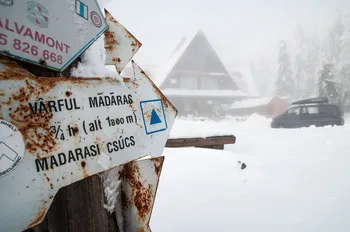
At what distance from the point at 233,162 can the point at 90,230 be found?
3.40 m

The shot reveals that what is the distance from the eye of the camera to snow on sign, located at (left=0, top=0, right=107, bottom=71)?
2.35 ft

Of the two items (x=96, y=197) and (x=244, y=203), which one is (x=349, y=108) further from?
(x=96, y=197)

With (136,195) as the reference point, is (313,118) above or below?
above

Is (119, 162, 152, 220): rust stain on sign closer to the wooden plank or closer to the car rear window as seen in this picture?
the wooden plank

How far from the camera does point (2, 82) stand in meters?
0.68

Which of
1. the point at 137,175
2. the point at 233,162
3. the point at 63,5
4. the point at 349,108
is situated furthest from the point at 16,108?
the point at 349,108

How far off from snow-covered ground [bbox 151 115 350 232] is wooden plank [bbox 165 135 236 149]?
14 cm

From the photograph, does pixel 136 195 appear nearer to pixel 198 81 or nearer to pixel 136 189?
pixel 136 189

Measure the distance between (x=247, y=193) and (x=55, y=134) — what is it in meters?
2.78

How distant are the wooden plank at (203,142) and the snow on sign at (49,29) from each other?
3588mm

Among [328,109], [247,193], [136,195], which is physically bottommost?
[247,193]

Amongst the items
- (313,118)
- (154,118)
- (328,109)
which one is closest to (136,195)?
(154,118)

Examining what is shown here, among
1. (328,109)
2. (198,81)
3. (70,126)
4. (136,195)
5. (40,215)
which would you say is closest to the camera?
(40,215)

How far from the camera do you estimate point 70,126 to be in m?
0.81
